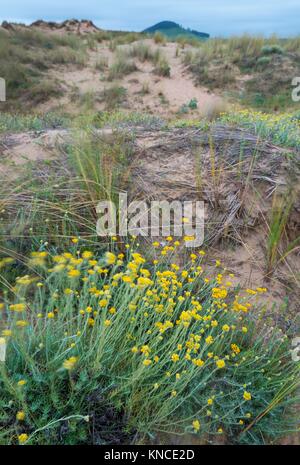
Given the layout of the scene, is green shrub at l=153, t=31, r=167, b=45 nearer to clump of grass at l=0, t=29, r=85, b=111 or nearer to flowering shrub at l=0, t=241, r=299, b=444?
clump of grass at l=0, t=29, r=85, b=111

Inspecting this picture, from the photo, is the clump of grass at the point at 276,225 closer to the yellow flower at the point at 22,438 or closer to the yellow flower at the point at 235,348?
the yellow flower at the point at 235,348

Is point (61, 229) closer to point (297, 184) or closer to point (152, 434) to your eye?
point (152, 434)

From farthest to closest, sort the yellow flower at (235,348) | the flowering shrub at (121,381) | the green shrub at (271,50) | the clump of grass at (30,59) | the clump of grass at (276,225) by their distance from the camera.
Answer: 1. the green shrub at (271,50)
2. the clump of grass at (30,59)
3. the clump of grass at (276,225)
4. the yellow flower at (235,348)
5. the flowering shrub at (121,381)

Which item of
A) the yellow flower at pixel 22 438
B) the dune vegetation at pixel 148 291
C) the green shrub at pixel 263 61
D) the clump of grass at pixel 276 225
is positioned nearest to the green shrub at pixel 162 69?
the green shrub at pixel 263 61

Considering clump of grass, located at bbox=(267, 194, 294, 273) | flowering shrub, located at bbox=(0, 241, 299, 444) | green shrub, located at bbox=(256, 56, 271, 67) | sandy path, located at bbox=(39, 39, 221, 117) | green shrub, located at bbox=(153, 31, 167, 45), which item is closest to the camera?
flowering shrub, located at bbox=(0, 241, 299, 444)

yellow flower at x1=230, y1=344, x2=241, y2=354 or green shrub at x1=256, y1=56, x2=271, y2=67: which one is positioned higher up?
green shrub at x1=256, y1=56, x2=271, y2=67

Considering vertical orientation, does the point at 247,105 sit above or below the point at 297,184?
above

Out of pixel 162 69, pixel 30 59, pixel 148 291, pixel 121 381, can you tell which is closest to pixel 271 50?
pixel 162 69

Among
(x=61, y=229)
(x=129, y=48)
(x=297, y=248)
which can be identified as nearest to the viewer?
(x=61, y=229)

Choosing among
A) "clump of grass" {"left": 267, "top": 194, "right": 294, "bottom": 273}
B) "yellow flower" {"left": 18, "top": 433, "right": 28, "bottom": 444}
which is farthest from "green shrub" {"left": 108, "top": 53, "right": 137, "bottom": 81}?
"yellow flower" {"left": 18, "top": 433, "right": 28, "bottom": 444}

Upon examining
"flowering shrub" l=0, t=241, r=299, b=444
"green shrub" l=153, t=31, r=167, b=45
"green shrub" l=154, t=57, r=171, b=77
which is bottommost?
"flowering shrub" l=0, t=241, r=299, b=444
